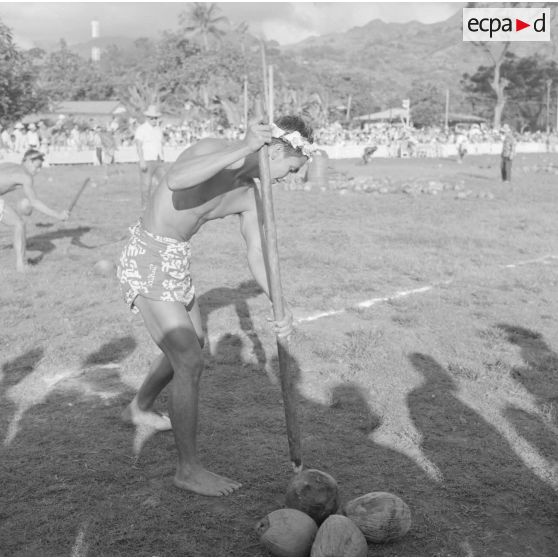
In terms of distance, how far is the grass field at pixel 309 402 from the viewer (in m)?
3.46

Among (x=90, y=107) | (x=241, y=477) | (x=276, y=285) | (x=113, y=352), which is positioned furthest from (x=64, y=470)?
(x=90, y=107)

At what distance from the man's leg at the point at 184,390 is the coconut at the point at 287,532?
598mm

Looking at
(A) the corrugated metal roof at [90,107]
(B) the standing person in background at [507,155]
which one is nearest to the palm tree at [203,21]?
(A) the corrugated metal roof at [90,107]

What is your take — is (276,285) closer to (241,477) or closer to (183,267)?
(183,267)

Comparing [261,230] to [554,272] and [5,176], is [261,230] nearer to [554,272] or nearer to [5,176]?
[5,176]

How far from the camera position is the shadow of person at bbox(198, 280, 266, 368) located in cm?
656

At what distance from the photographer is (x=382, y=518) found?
3219 mm

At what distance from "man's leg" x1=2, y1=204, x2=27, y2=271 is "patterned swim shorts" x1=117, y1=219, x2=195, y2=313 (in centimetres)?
570

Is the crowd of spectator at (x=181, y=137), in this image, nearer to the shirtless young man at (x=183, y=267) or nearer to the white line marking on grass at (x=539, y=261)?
the white line marking on grass at (x=539, y=261)

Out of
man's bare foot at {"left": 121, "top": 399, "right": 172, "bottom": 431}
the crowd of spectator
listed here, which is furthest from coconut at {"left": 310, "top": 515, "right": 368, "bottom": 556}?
the crowd of spectator

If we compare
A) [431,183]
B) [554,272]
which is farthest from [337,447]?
[431,183]

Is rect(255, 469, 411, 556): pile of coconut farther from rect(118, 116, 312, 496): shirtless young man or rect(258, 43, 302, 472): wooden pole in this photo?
rect(118, 116, 312, 496): shirtless young man

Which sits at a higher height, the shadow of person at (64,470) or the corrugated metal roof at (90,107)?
the corrugated metal roof at (90,107)

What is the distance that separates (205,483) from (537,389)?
2784 mm
